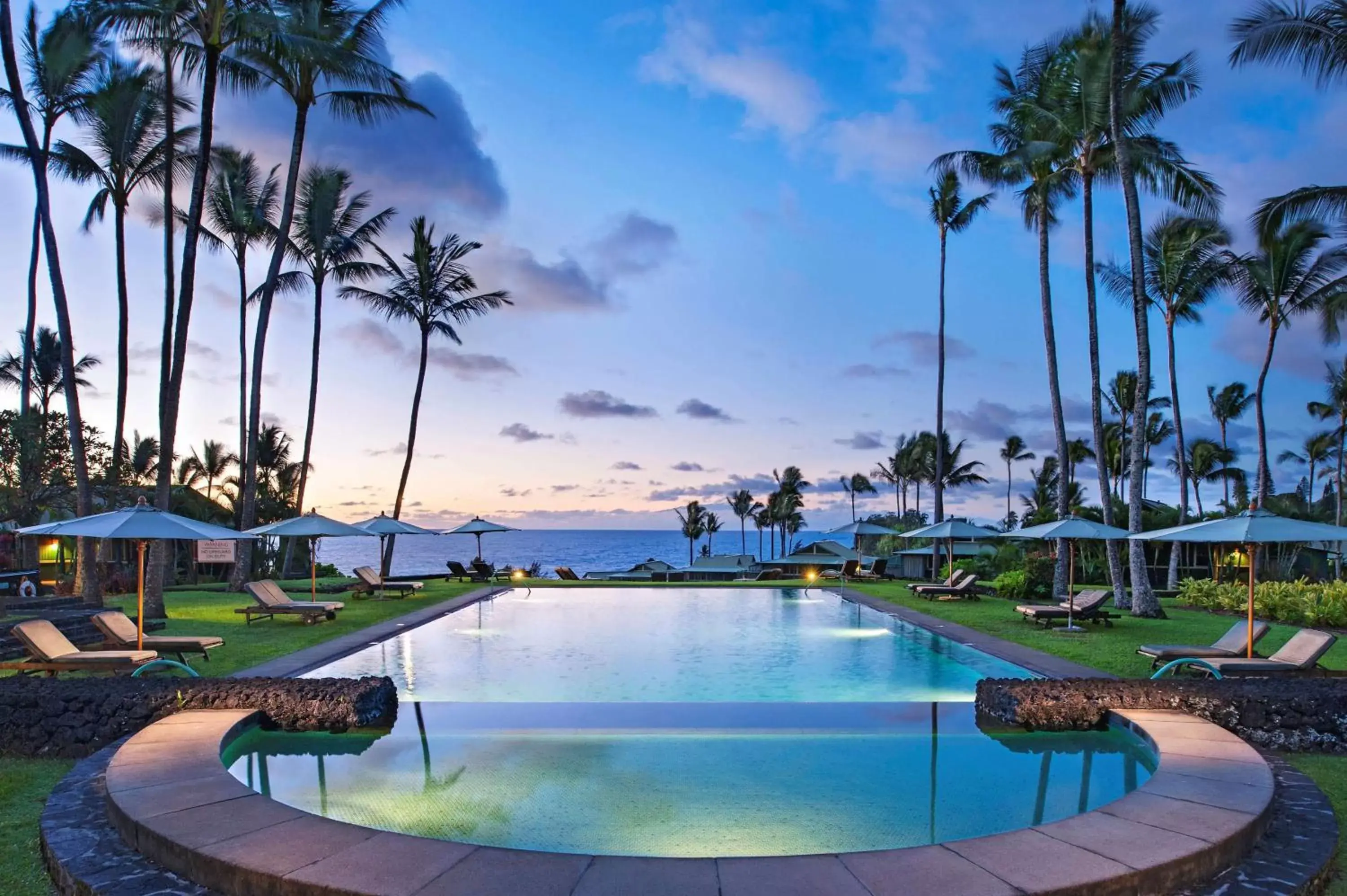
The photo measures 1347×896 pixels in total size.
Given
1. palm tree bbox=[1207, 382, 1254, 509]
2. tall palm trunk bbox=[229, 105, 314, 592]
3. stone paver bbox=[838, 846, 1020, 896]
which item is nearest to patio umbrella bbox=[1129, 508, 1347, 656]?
stone paver bbox=[838, 846, 1020, 896]

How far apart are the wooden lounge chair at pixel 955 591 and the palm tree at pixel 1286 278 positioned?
352 inches

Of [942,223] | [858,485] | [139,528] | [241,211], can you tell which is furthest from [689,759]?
[858,485]

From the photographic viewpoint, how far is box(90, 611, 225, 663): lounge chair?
9.55m

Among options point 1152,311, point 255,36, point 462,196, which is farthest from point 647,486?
point 255,36

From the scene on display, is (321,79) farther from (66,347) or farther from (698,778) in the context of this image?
(698,778)

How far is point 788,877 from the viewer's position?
3.67m

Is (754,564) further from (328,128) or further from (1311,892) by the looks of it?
(1311,892)

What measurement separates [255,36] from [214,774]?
14.0 metres

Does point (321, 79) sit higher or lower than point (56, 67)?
higher

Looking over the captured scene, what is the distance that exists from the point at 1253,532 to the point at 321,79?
64.1 feet

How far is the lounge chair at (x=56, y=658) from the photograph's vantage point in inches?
328

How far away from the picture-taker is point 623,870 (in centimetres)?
376

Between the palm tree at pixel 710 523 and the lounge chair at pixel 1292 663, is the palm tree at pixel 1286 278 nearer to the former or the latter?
the lounge chair at pixel 1292 663

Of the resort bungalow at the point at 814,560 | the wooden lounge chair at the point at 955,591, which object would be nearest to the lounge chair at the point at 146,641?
Answer: the wooden lounge chair at the point at 955,591
